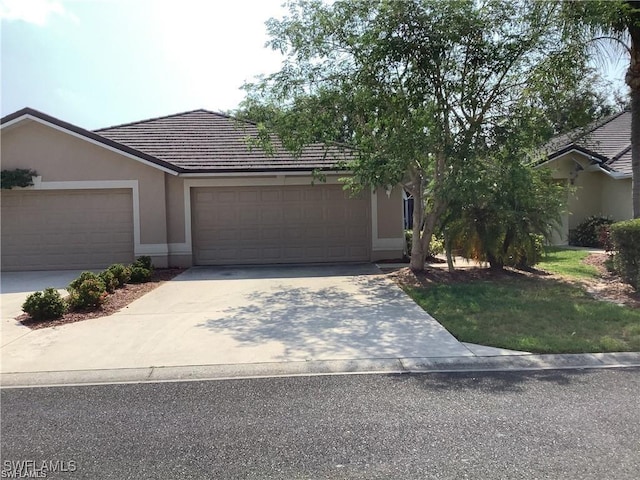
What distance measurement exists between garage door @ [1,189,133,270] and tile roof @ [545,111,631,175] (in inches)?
505

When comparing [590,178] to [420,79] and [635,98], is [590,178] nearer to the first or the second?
[635,98]

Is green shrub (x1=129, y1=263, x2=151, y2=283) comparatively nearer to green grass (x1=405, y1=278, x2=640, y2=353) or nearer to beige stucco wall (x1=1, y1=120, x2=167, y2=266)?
beige stucco wall (x1=1, y1=120, x2=167, y2=266)

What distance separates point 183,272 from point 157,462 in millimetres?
10155

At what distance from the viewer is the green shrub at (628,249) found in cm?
900

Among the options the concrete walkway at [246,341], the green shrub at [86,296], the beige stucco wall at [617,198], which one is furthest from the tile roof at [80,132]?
the beige stucco wall at [617,198]

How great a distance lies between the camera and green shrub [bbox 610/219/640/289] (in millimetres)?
9000

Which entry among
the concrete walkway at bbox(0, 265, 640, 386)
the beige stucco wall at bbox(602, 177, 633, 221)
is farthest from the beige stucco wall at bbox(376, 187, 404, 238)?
the beige stucco wall at bbox(602, 177, 633, 221)

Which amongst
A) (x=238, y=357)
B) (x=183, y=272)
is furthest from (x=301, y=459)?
(x=183, y=272)

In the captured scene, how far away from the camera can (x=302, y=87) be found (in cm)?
1047

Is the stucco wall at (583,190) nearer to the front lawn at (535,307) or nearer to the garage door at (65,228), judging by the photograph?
the front lawn at (535,307)

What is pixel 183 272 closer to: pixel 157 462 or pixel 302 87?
pixel 302 87

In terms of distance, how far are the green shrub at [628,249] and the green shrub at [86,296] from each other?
9551 mm

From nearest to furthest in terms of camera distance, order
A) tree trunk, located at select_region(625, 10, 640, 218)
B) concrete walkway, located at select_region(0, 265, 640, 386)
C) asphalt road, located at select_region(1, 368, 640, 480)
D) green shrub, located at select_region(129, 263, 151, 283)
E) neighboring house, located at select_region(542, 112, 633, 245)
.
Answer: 1. asphalt road, located at select_region(1, 368, 640, 480)
2. concrete walkway, located at select_region(0, 265, 640, 386)
3. tree trunk, located at select_region(625, 10, 640, 218)
4. green shrub, located at select_region(129, 263, 151, 283)
5. neighboring house, located at select_region(542, 112, 633, 245)

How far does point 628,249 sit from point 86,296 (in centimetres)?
973
